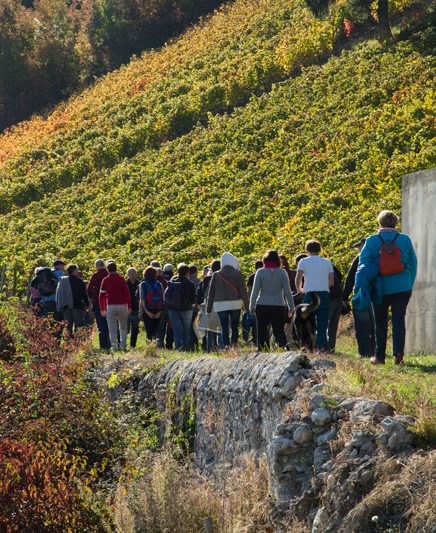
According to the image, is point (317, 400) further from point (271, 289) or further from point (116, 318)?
point (116, 318)

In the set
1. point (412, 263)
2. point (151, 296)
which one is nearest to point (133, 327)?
point (151, 296)

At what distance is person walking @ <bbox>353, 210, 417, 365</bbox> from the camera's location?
38.2 ft

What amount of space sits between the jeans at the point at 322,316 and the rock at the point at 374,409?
5.63 m

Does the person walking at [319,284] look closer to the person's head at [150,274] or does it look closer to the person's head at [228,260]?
the person's head at [228,260]

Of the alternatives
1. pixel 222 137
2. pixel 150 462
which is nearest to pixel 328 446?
pixel 150 462

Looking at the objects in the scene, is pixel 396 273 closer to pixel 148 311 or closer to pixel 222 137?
pixel 148 311

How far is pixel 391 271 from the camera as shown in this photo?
11.6m

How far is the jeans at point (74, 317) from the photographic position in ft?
65.1

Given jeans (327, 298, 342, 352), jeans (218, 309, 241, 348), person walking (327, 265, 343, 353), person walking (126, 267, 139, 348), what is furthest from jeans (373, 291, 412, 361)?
person walking (126, 267, 139, 348)

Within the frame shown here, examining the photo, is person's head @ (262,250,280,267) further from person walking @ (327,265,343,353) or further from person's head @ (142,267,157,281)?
person's head @ (142,267,157,281)

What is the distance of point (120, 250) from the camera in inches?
1409

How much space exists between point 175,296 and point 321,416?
8.53 metres

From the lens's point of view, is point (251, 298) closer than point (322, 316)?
Yes

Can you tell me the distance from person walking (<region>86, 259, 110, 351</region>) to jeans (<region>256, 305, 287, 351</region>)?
5.29 metres
